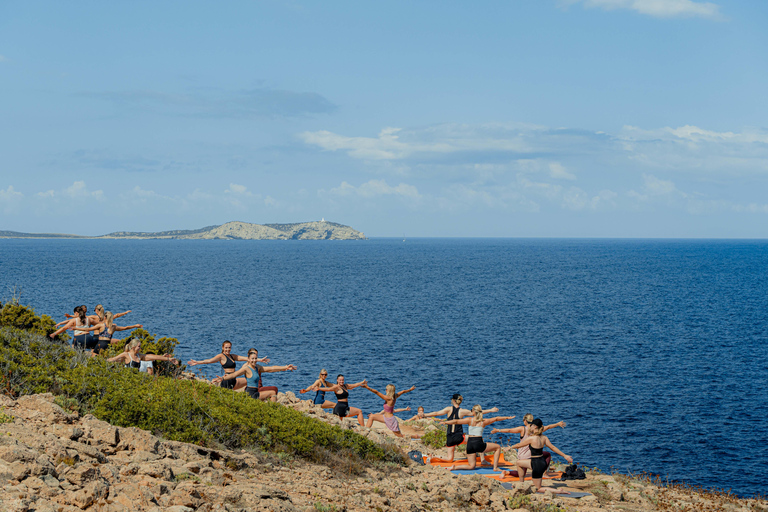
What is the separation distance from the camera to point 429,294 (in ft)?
265

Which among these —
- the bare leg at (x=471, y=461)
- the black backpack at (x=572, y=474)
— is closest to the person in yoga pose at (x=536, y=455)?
the bare leg at (x=471, y=461)

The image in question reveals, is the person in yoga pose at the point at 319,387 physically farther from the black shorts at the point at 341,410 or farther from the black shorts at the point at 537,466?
the black shorts at the point at 537,466

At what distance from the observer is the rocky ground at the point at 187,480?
26.0ft

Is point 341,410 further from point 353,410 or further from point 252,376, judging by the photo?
point 252,376

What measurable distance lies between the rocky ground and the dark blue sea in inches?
486

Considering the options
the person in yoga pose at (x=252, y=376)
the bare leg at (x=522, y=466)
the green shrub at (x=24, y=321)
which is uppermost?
the green shrub at (x=24, y=321)

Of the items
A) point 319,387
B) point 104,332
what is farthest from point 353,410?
point 104,332

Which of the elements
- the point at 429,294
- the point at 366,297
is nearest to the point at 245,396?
the point at 366,297

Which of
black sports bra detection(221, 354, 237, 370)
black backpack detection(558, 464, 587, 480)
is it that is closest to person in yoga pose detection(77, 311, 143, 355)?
black sports bra detection(221, 354, 237, 370)

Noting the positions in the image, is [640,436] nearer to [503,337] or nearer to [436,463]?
[436,463]

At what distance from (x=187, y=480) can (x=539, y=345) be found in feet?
130

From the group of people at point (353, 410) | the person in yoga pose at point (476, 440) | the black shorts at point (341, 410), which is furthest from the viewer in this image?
the black shorts at point (341, 410)

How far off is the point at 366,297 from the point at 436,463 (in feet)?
195

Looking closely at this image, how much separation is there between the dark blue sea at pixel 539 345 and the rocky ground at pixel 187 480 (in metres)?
12.3
